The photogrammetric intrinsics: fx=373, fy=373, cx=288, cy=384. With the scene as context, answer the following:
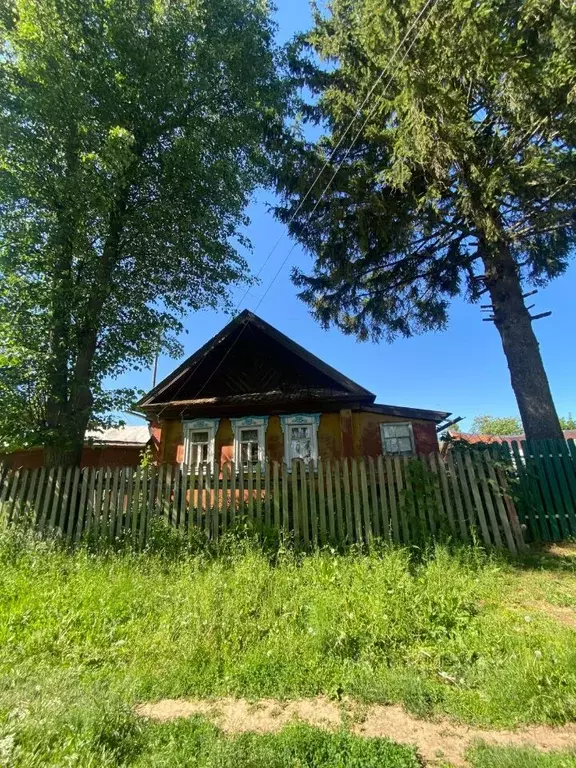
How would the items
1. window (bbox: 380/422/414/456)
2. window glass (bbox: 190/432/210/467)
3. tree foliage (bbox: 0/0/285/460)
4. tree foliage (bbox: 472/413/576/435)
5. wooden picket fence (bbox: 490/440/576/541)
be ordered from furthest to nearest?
1. tree foliage (bbox: 472/413/576/435)
2. window glass (bbox: 190/432/210/467)
3. window (bbox: 380/422/414/456)
4. tree foliage (bbox: 0/0/285/460)
5. wooden picket fence (bbox: 490/440/576/541)

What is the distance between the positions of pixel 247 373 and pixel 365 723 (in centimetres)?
1038

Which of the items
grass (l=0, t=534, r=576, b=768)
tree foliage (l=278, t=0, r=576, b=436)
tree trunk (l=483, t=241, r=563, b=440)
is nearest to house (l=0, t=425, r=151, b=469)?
tree foliage (l=278, t=0, r=576, b=436)

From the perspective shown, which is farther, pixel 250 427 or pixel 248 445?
pixel 250 427

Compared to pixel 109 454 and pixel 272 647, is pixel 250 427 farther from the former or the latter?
pixel 109 454

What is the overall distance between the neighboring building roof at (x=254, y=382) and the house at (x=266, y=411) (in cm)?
3

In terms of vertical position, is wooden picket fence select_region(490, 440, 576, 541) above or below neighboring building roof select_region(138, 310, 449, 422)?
below

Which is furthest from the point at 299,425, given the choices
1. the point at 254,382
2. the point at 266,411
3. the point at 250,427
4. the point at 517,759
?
the point at 517,759

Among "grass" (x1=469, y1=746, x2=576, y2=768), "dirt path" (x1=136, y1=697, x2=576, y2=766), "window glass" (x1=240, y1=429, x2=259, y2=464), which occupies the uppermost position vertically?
"window glass" (x1=240, y1=429, x2=259, y2=464)

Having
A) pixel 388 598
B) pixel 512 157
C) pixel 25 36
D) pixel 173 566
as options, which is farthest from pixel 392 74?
pixel 173 566

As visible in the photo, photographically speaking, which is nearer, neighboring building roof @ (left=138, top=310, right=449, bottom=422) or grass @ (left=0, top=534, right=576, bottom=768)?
grass @ (left=0, top=534, right=576, bottom=768)

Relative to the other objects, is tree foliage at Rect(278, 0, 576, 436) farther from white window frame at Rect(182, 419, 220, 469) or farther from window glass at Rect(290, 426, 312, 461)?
white window frame at Rect(182, 419, 220, 469)

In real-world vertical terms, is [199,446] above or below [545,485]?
above

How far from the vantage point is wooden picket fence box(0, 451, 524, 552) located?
21.9 ft

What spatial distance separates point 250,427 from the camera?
12.1 m
